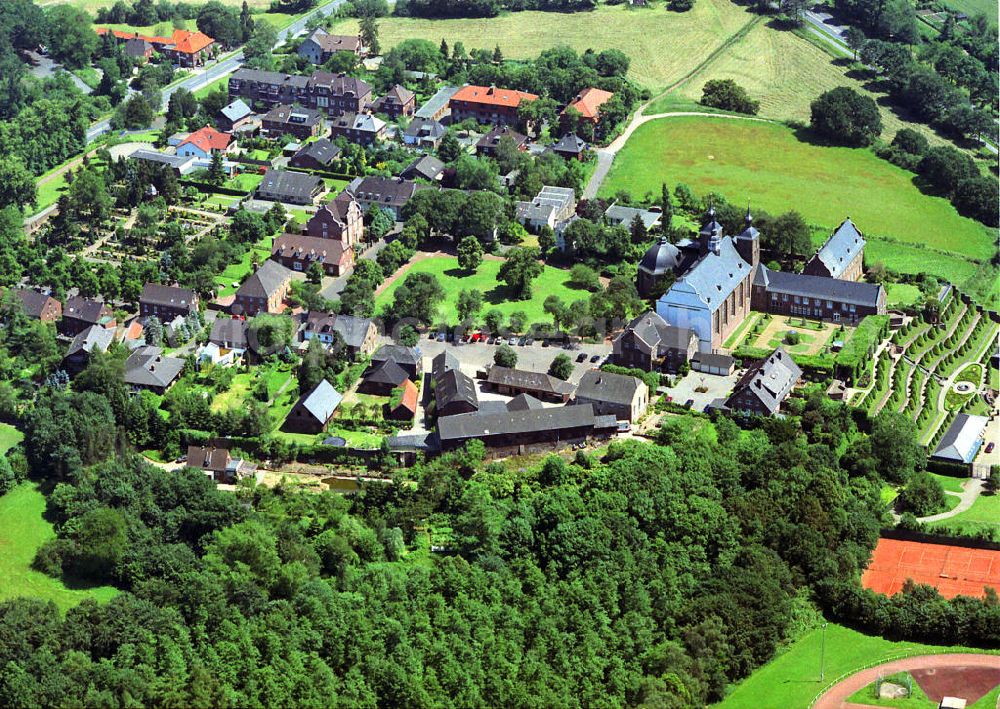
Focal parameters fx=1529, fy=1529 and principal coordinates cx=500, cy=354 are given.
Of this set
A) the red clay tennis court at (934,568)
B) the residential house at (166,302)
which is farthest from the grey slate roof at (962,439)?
the residential house at (166,302)

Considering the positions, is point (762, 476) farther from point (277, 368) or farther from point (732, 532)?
point (277, 368)

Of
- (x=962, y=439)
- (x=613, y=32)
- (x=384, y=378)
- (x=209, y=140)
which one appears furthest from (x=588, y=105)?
(x=962, y=439)

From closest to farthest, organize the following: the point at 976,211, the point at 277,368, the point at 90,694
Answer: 1. the point at 90,694
2. the point at 277,368
3. the point at 976,211

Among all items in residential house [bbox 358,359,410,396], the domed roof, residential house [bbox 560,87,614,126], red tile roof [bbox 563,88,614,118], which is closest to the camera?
residential house [bbox 358,359,410,396]

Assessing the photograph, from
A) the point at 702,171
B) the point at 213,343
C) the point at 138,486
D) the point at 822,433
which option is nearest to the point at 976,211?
the point at 702,171

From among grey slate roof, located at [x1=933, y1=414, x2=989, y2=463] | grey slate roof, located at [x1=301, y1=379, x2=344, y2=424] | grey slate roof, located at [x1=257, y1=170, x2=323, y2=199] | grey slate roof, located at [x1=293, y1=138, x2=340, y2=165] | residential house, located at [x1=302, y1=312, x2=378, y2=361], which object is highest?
grey slate roof, located at [x1=933, y1=414, x2=989, y2=463]

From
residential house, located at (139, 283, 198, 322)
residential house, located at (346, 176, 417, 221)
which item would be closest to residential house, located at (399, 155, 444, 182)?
residential house, located at (346, 176, 417, 221)

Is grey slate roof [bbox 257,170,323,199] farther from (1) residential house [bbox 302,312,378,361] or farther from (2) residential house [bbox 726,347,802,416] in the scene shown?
(2) residential house [bbox 726,347,802,416]
